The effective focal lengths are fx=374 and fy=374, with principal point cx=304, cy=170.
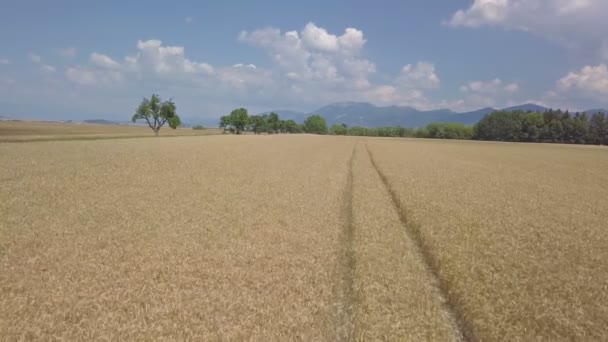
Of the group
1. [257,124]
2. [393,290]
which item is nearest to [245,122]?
[257,124]

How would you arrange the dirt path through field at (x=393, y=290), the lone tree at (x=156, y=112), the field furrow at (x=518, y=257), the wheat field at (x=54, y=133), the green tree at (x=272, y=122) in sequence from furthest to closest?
the green tree at (x=272, y=122) → the lone tree at (x=156, y=112) → the wheat field at (x=54, y=133) → the field furrow at (x=518, y=257) → the dirt path through field at (x=393, y=290)

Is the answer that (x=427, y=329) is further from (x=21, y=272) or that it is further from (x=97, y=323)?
(x=21, y=272)

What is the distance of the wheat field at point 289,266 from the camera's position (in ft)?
21.9

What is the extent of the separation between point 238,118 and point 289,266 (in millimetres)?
149785

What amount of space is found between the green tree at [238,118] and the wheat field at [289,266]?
5441 inches

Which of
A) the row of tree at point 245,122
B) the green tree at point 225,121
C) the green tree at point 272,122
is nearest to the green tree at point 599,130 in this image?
the row of tree at point 245,122

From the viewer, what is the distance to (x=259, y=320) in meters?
6.67

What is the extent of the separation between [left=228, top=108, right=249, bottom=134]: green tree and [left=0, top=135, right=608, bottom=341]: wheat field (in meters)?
138

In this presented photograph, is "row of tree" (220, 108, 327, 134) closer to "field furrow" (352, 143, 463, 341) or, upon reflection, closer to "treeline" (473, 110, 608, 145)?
"treeline" (473, 110, 608, 145)

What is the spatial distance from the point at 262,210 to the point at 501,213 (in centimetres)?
1054

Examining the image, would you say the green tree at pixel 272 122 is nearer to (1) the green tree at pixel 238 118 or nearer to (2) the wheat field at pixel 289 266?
(1) the green tree at pixel 238 118

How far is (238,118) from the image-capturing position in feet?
508

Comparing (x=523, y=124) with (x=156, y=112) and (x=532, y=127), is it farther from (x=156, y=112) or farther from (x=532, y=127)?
(x=156, y=112)

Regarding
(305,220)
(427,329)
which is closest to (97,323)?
(427,329)
